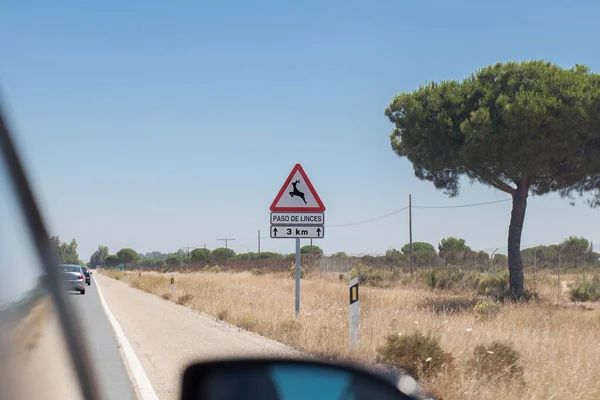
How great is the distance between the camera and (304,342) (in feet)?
36.0

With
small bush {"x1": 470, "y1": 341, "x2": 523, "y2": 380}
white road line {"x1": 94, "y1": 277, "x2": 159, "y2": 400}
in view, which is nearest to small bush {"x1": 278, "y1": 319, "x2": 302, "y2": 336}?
white road line {"x1": 94, "y1": 277, "x2": 159, "y2": 400}

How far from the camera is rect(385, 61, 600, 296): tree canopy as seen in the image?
21312mm

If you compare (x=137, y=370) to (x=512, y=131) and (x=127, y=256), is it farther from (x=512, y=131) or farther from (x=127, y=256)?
(x=127, y=256)

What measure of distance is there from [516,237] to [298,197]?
44.0 ft

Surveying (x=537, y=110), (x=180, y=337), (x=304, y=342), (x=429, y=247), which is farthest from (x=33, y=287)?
(x=429, y=247)

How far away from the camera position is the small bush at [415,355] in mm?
7762

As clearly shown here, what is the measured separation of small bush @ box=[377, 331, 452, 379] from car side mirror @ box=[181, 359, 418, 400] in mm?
4764

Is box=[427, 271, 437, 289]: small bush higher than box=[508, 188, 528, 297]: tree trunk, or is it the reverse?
box=[508, 188, 528, 297]: tree trunk

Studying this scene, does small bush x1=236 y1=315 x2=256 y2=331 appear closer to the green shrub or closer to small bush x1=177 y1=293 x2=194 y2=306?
small bush x1=177 y1=293 x2=194 y2=306

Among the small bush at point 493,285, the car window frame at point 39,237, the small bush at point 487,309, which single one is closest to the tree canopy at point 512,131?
the small bush at point 493,285

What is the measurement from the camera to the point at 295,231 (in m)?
12.9

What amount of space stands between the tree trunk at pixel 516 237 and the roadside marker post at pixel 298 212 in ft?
43.0

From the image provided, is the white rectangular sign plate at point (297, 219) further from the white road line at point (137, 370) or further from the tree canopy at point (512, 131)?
the tree canopy at point (512, 131)

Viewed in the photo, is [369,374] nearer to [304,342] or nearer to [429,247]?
[304,342]
